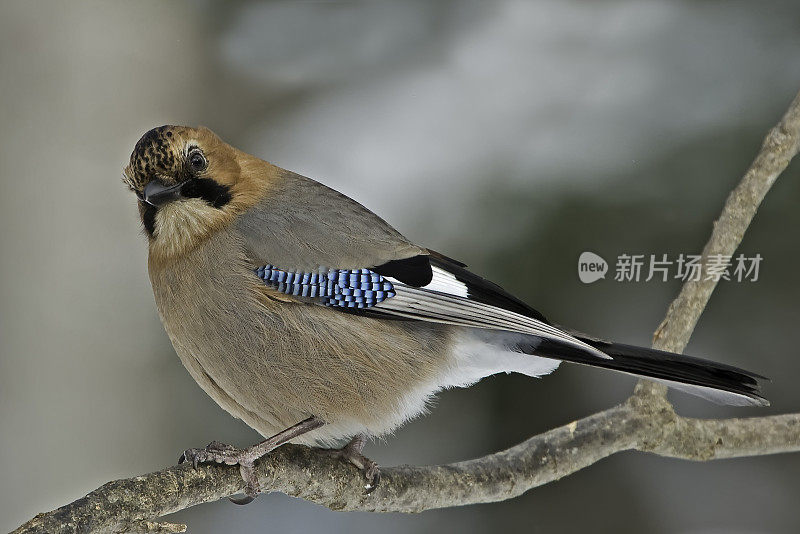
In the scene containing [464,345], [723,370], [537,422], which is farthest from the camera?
[537,422]

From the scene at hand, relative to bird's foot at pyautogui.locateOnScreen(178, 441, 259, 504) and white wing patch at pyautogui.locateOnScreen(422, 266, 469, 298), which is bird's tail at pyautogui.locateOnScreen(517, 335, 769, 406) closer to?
white wing patch at pyautogui.locateOnScreen(422, 266, 469, 298)

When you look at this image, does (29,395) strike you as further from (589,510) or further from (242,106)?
(589,510)

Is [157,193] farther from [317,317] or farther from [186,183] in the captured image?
[317,317]

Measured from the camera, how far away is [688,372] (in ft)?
8.05

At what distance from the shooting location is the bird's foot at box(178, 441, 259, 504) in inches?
84.8

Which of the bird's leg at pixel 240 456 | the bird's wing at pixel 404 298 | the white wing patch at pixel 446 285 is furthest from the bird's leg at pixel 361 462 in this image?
the white wing patch at pixel 446 285

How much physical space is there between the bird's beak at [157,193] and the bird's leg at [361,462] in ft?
2.59

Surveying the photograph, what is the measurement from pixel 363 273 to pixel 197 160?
0.54 metres

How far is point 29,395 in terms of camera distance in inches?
167

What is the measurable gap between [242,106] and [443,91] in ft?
3.31

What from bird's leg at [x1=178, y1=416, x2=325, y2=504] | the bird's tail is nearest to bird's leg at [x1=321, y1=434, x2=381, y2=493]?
bird's leg at [x1=178, y1=416, x2=325, y2=504]

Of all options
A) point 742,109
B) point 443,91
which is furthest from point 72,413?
point 742,109

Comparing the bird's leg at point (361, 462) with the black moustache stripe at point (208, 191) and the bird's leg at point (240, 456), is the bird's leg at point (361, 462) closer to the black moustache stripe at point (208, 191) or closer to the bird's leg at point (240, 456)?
the bird's leg at point (240, 456)

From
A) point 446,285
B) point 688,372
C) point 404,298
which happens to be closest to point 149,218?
point 404,298
